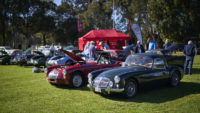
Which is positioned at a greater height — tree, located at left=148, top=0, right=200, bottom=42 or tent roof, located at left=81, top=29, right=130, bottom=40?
tree, located at left=148, top=0, right=200, bottom=42

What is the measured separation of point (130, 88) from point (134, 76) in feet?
1.32

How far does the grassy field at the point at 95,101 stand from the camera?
5.11m

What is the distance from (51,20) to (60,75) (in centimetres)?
3961

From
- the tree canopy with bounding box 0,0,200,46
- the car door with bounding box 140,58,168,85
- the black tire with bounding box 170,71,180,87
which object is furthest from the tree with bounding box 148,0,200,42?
the car door with bounding box 140,58,168,85

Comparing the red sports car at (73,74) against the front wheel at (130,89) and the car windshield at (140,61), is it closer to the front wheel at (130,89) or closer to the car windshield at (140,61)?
the car windshield at (140,61)

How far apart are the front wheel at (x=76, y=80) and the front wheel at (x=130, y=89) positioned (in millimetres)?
2578

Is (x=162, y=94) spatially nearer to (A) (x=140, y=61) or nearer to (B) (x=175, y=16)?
(A) (x=140, y=61)

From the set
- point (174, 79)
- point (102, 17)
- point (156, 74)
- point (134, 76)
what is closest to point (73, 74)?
point (134, 76)

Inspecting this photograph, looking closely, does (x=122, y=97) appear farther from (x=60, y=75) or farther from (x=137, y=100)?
(x=60, y=75)

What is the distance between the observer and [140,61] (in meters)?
7.04

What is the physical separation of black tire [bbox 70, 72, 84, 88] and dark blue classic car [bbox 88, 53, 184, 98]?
1.19m

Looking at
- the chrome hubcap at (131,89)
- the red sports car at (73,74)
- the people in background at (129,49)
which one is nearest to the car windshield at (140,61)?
the chrome hubcap at (131,89)

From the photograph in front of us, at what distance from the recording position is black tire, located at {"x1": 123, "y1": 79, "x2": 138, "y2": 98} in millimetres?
5930

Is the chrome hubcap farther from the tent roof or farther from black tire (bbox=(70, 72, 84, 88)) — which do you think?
the tent roof
